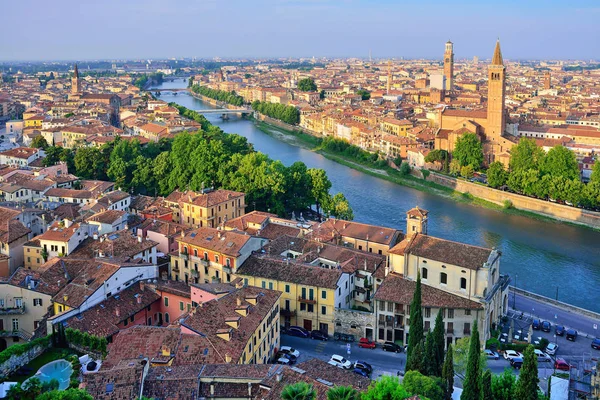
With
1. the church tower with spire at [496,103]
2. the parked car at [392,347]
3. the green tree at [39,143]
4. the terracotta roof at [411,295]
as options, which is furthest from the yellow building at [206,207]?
the church tower with spire at [496,103]

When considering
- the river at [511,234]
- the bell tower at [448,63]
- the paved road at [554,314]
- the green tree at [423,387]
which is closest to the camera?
the green tree at [423,387]

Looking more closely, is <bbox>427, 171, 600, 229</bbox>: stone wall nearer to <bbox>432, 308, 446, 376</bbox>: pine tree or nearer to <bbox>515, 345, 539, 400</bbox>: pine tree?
<bbox>432, 308, 446, 376</bbox>: pine tree

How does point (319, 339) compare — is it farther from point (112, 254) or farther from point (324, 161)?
point (324, 161)

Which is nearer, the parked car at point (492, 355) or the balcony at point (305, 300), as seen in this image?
the parked car at point (492, 355)

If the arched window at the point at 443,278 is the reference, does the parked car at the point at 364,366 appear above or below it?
below

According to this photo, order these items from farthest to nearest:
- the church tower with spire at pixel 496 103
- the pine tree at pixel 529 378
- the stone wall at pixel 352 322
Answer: the church tower with spire at pixel 496 103 → the stone wall at pixel 352 322 → the pine tree at pixel 529 378

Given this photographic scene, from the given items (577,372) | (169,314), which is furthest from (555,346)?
(169,314)

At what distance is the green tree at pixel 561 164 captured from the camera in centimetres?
2417

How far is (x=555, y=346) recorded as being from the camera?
11.7 meters

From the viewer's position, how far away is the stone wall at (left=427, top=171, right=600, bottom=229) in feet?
71.8

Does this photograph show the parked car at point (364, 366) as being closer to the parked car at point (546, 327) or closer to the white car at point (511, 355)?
the white car at point (511, 355)

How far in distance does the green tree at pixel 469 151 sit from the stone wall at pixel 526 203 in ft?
4.25

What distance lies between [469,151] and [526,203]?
514 cm

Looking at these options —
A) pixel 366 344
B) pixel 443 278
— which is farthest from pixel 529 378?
pixel 443 278
